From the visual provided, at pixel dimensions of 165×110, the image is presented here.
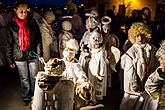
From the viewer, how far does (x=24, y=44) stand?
24.3ft

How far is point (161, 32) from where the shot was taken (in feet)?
35.6

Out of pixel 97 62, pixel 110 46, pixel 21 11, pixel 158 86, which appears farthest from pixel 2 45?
pixel 158 86

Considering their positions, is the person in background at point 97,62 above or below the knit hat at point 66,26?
below

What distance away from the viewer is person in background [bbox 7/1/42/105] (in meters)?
7.35

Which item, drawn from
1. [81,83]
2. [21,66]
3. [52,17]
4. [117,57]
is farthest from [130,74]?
[52,17]

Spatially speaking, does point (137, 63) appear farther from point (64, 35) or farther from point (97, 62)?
point (64, 35)

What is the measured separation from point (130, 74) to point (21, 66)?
221cm

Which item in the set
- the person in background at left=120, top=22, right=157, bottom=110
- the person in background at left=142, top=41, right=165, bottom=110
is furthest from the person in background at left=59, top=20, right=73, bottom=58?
the person in background at left=142, top=41, right=165, bottom=110

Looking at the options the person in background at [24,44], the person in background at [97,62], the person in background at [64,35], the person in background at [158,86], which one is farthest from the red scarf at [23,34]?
the person in background at [158,86]

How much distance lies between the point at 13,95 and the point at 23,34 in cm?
177

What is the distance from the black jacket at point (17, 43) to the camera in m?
7.44

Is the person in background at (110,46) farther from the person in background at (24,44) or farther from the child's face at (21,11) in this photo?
the child's face at (21,11)

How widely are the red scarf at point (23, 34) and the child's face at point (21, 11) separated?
74 millimetres

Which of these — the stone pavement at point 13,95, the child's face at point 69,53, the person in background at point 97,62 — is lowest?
the stone pavement at point 13,95
